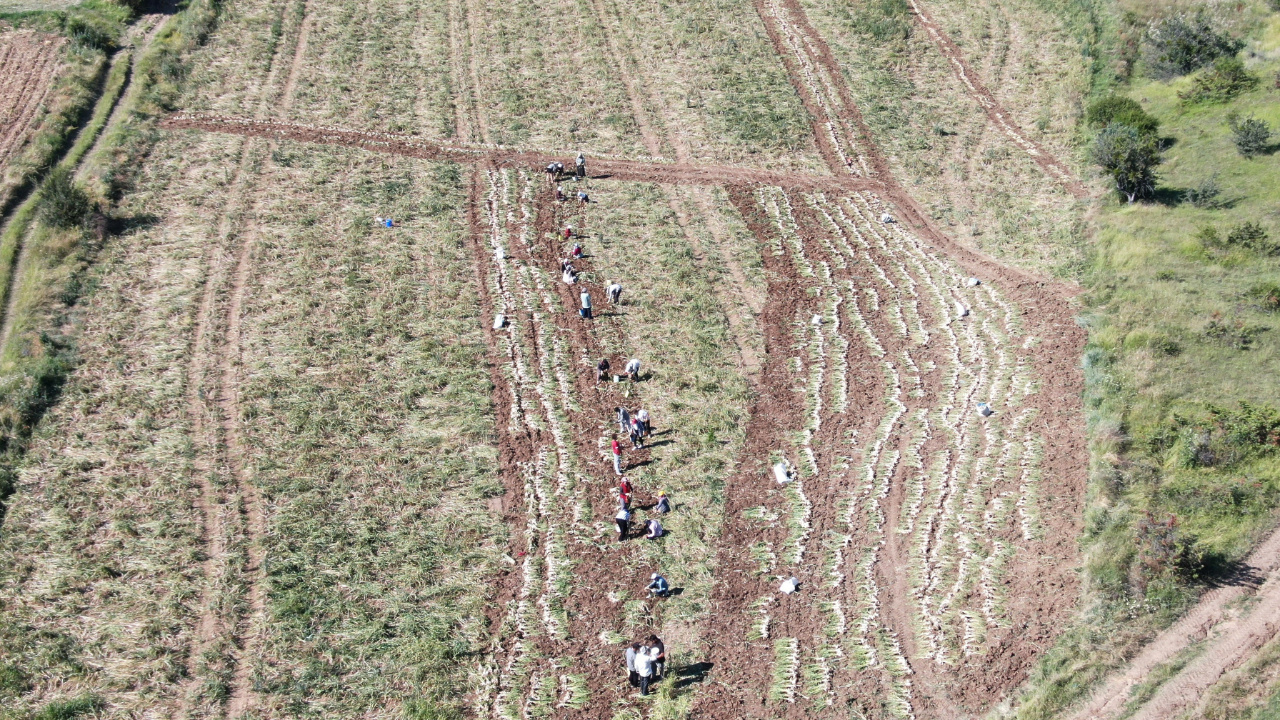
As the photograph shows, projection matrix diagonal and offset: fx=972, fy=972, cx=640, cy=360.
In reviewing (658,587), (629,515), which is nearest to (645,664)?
(658,587)

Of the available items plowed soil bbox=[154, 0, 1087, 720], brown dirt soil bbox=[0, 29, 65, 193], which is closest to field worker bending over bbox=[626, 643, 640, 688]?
plowed soil bbox=[154, 0, 1087, 720]

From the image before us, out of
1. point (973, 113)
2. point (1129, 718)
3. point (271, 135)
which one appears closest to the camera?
point (1129, 718)

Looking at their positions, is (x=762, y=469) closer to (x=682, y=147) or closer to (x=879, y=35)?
(x=682, y=147)

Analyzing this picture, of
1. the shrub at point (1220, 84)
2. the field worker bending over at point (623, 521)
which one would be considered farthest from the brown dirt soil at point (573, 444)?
the shrub at point (1220, 84)

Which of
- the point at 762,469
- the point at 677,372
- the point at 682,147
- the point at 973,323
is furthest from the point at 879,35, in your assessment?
the point at 762,469

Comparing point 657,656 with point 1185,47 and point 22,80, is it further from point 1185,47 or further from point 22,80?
point 22,80

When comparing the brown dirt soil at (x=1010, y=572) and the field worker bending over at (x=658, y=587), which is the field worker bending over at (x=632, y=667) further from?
the field worker bending over at (x=658, y=587)
